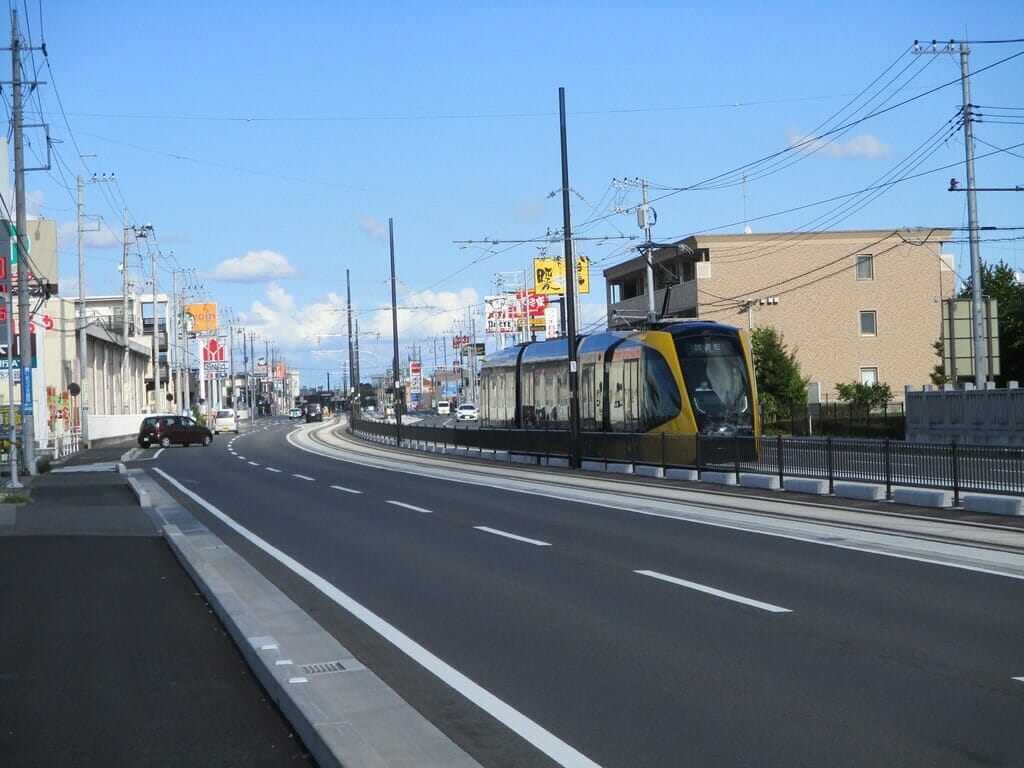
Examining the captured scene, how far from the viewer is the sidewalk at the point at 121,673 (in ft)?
21.8

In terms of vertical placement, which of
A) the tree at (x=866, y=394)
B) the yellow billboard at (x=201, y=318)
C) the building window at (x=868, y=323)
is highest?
the yellow billboard at (x=201, y=318)

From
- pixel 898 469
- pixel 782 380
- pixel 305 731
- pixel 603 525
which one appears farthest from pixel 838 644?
pixel 782 380

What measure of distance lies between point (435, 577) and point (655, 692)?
573 cm

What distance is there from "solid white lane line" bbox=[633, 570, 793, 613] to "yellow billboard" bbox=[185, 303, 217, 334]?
11387 centimetres

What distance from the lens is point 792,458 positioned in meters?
24.1

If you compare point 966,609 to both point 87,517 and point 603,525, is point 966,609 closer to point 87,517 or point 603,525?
point 603,525

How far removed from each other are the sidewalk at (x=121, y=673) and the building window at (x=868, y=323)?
59.4 metres

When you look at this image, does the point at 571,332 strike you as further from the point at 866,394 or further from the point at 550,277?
the point at 550,277

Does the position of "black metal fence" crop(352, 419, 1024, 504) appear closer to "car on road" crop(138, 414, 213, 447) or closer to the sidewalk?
the sidewalk

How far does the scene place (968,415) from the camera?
40.4 meters

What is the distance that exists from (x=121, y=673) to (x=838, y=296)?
65.4 metres

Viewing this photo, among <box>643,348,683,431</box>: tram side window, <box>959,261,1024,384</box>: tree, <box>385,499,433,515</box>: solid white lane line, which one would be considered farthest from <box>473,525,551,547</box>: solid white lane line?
<box>959,261,1024,384</box>: tree

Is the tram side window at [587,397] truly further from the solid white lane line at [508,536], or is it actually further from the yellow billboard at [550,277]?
the yellow billboard at [550,277]

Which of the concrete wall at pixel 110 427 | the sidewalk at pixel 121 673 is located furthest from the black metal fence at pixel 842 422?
the sidewalk at pixel 121 673
